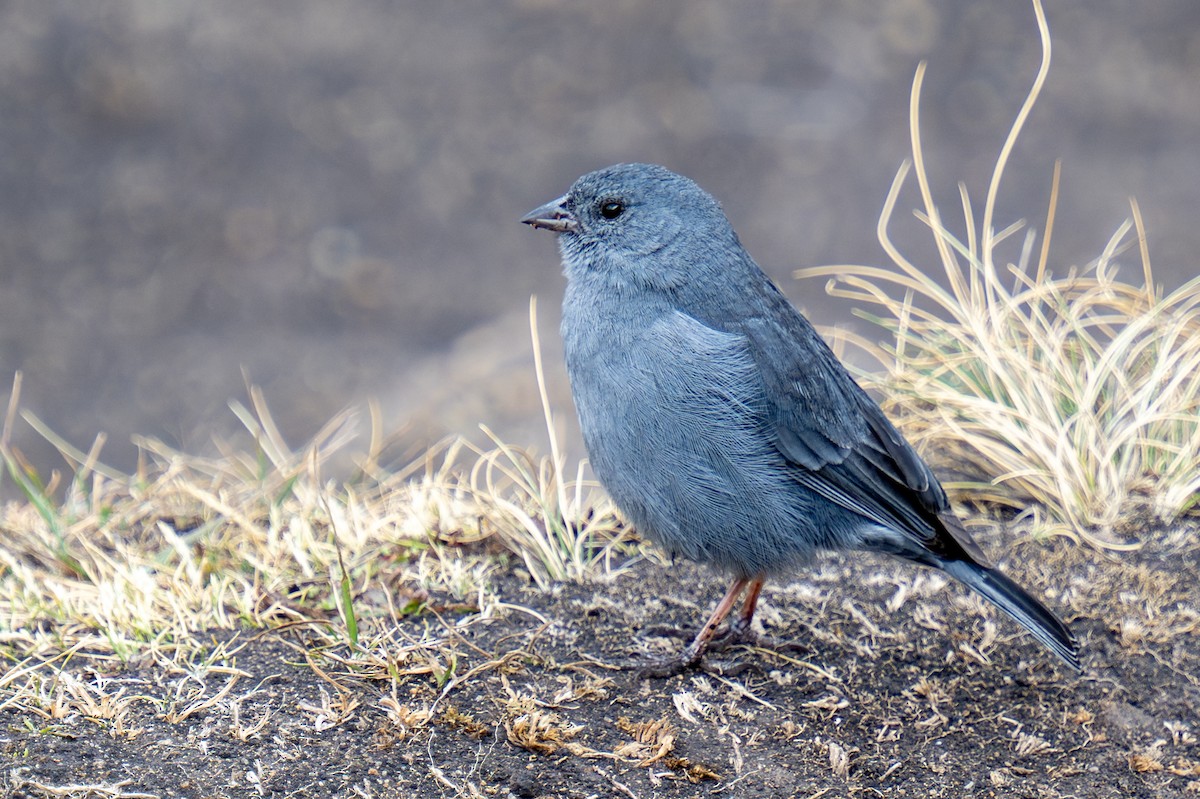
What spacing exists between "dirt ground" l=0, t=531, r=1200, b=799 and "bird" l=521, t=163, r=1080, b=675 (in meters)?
0.21

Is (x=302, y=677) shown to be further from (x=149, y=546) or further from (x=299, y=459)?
(x=299, y=459)

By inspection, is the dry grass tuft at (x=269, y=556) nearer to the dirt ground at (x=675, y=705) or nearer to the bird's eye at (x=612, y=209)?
the dirt ground at (x=675, y=705)

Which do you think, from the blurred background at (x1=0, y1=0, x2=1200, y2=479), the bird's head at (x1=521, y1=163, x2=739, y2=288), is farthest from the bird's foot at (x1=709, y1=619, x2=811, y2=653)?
the blurred background at (x1=0, y1=0, x2=1200, y2=479)

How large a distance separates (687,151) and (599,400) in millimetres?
6328

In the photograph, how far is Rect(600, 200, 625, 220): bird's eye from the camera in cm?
362

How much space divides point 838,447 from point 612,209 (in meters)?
0.99

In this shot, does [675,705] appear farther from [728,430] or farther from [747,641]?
[728,430]

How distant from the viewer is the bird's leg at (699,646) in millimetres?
3264

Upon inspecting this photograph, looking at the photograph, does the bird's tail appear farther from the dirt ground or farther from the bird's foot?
the bird's foot

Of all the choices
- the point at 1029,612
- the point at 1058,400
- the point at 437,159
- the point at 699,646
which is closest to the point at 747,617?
the point at 699,646

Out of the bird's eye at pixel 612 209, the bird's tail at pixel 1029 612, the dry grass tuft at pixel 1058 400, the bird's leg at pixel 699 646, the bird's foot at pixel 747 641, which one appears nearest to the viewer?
the bird's tail at pixel 1029 612

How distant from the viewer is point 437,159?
30.6ft

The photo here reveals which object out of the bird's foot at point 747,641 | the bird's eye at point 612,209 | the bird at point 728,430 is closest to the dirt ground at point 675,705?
the bird's foot at point 747,641

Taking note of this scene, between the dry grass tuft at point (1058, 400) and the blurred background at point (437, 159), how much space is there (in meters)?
3.21
